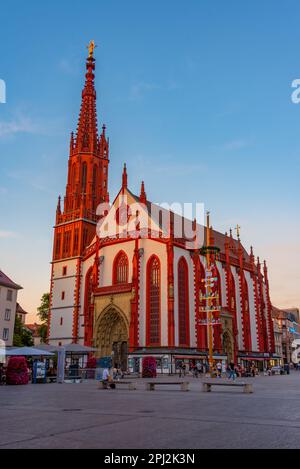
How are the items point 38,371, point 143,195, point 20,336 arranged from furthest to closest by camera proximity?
point 20,336, point 143,195, point 38,371

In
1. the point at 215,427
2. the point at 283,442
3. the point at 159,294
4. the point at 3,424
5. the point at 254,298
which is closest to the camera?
the point at 283,442

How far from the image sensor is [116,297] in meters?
51.8

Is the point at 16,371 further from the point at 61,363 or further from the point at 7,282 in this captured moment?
the point at 7,282

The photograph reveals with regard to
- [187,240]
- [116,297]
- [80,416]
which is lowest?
[80,416]

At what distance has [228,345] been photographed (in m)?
57.6

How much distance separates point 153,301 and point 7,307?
71.6 ft

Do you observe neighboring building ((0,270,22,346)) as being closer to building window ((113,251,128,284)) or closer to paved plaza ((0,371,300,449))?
building window ((113,251,128,284))

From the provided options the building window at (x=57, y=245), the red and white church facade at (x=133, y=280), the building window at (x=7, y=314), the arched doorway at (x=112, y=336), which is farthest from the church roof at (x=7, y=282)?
the arched doorway at (x=112, y=336)

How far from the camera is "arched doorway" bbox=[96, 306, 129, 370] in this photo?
52406 mm

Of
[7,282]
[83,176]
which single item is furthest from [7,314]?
[83,176]
